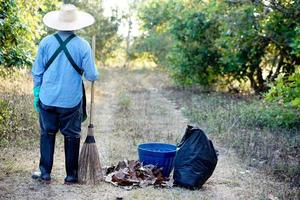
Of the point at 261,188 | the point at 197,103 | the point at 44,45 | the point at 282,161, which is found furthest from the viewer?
the point at 197,103

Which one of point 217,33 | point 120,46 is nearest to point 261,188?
point 217,33

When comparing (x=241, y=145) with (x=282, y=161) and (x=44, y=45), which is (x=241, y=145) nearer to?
(x=282, y=161)

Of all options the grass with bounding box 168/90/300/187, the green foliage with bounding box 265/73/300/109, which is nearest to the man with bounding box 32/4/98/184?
the grass with bounding box 168/90/300/187

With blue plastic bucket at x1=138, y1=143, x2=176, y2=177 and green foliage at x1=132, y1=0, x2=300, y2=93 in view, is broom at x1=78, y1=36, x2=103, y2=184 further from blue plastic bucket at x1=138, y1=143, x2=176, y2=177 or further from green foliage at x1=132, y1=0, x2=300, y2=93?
green foliage at x1=132, y1=0, x2=300, y2=93

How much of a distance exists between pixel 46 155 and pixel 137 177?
1.08 m

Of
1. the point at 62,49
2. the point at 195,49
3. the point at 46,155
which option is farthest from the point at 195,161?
the point at 195,49

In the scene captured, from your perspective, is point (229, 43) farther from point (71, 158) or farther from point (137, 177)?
point (71, 158)

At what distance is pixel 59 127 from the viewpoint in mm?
5617

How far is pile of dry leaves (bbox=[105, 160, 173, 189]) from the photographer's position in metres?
5.66

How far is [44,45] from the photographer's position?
5.37 m

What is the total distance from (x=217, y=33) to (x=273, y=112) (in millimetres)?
5510

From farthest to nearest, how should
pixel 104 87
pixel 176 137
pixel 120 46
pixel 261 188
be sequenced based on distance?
1. pixel 120 46
2. pixel 104 87
3. pixel 176 137
4. pixel 261 188

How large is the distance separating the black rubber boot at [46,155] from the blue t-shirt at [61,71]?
43cm

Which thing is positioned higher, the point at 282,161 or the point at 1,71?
the point at 1,71
